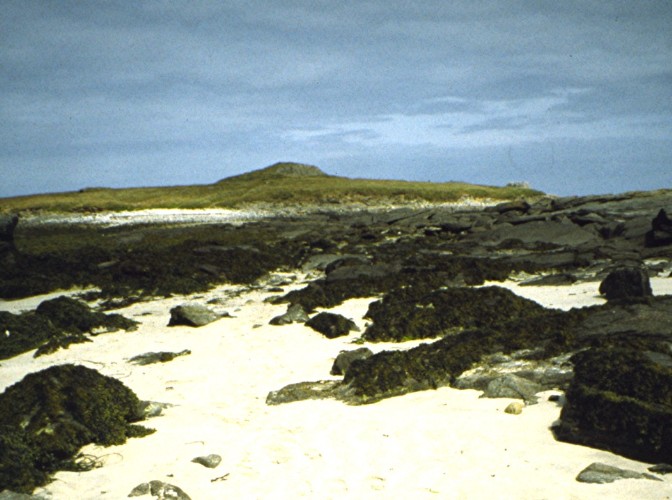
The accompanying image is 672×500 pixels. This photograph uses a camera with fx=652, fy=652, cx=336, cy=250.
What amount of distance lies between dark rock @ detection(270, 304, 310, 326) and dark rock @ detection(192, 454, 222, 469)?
21.3 ft

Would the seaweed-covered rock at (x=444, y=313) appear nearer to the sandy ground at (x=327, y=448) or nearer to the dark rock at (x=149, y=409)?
the sandy ground at (x=327, y=448)

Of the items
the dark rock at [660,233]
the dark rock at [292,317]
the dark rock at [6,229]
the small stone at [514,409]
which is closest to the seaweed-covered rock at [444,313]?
the dark rock at [292,317]

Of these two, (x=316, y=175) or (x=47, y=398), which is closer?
(x=47, y=398)

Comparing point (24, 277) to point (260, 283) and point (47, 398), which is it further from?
point (47, 398)

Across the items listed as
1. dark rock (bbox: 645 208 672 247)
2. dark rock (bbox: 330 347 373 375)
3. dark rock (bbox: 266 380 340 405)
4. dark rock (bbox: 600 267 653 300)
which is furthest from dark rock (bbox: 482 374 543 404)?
dark rock (bbox: 645 208 672 247)

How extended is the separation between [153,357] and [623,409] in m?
7.49

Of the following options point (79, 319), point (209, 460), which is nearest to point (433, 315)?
point (209, 460)

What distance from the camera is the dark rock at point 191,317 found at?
43.6 ft

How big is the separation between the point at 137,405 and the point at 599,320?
22.0 feet

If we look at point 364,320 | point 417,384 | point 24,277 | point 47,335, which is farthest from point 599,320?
point 24,277

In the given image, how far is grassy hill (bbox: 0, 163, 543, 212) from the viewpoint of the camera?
6078 cm

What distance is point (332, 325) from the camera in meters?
11.9

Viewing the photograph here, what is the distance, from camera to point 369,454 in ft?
21.1

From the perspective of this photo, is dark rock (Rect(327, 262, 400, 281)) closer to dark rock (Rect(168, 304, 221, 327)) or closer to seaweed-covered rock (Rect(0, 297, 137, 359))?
dark rock (Rect(168, 304, 221, 327))
